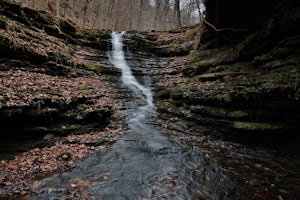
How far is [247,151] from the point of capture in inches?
290

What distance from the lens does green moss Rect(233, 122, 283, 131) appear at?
7398 millimetres

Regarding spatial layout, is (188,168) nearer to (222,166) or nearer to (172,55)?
(222,166)

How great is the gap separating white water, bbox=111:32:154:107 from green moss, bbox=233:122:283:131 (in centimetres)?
447

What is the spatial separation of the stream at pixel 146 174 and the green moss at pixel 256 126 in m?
1.57

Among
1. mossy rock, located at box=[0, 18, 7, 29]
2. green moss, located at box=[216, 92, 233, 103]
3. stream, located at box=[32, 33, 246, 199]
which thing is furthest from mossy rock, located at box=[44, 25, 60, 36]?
green moss, located at box=[216, 92, 233, 103]

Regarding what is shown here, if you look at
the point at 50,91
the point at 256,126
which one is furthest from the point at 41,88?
the point at 256,126

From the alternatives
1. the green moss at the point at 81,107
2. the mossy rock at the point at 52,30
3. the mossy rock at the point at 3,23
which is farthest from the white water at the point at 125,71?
the mossy rock at the point at 3,23

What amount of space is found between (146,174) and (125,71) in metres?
10.0

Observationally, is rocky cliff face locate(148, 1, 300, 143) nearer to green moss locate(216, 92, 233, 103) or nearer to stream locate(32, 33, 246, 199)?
green moss locate(216, 92, 233, 103)

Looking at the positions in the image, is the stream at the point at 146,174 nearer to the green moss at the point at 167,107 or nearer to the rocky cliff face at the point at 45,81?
the green moss at the point at 167,107

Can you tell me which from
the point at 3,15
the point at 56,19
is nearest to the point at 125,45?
the point at 56,19

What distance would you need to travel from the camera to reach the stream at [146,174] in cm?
518

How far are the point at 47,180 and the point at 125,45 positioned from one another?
14.6 m

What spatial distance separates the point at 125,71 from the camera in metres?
15.3
